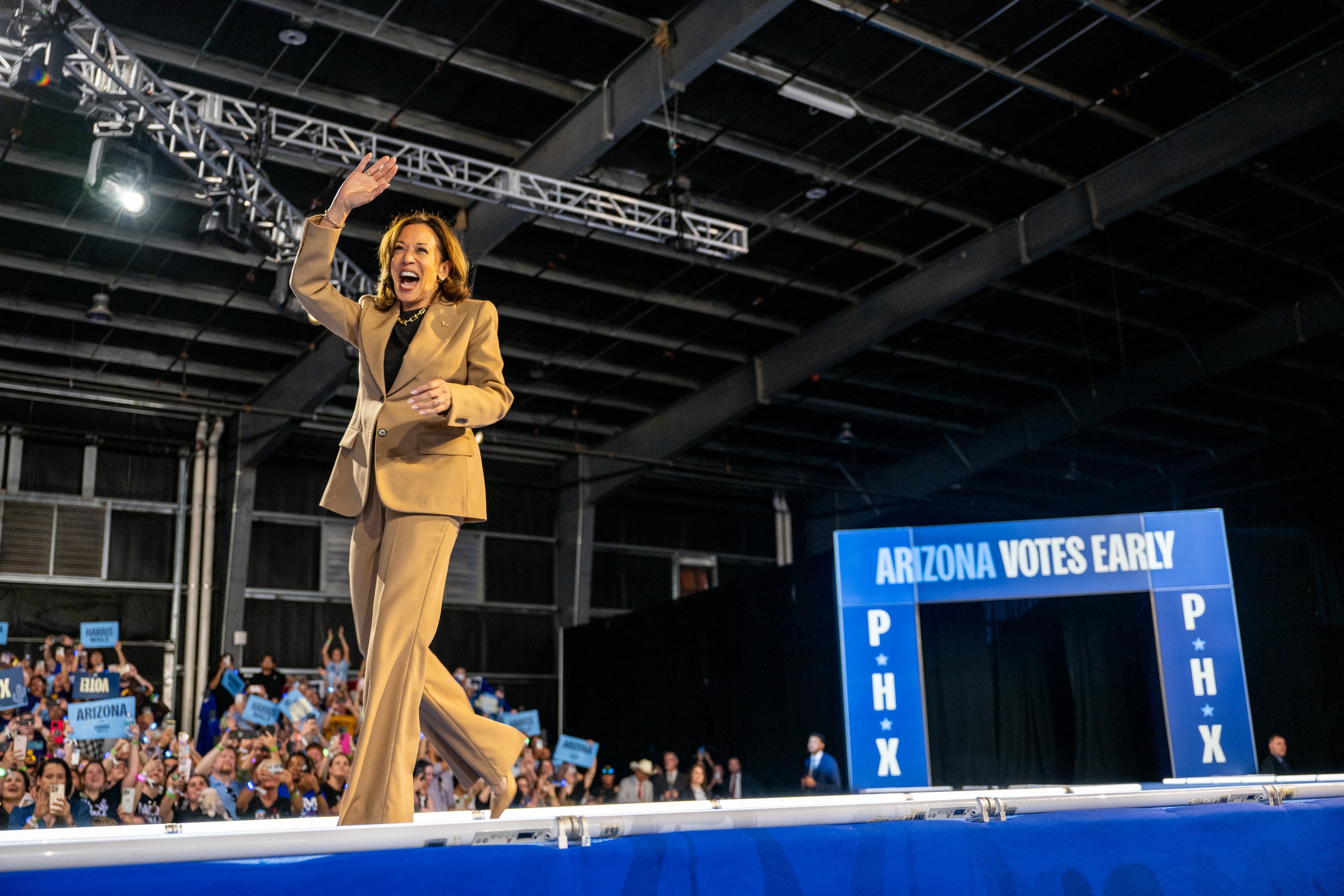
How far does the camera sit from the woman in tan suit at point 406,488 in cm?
207

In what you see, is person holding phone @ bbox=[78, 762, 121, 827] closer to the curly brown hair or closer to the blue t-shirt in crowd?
the blue t-shirt in crowd

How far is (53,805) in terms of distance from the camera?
20.1 feet

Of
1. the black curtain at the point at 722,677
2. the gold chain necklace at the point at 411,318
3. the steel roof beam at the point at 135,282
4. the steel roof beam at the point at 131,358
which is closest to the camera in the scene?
the gold chain necklace at the point at 411,318

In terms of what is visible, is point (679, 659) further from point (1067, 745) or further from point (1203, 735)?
point (1203, 735)

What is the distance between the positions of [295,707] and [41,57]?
19.7ft

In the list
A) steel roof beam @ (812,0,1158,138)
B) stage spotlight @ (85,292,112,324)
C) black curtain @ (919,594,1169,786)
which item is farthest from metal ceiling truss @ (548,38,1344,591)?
stage spotlight @ (85,292,112,324)

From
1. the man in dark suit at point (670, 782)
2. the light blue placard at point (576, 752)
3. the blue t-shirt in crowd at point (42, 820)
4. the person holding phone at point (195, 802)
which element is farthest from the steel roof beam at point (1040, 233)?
the blue t-shirt in crowd at point (42, 820)

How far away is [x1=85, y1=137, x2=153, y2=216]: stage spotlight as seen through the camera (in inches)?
319

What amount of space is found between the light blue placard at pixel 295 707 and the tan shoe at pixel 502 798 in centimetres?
896

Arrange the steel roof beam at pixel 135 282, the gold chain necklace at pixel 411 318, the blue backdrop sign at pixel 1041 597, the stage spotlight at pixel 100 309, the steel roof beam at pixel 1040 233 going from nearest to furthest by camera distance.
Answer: the gold chain necklace at pixel 411 318 → the blue backdrop sign at pixel 1041 597 → the steel roof beam at pixel 1040 233 → the steel roof beam at pixel 135 282 → the stage spotlight at pixel 100 309

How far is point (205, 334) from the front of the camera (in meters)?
13.5

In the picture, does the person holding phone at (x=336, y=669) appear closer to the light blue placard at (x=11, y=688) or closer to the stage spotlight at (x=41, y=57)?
the light blue placard at (x=11, y=688)

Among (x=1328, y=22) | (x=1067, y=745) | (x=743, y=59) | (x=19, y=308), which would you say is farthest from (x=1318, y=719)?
(x=19, y=308)

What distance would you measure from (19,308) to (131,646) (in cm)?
435
